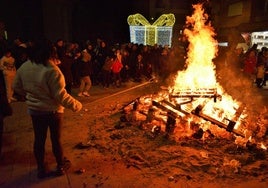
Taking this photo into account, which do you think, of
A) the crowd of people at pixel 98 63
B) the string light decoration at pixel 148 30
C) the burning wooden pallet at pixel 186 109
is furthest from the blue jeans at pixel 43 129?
the string light decoration at pixel 148 30

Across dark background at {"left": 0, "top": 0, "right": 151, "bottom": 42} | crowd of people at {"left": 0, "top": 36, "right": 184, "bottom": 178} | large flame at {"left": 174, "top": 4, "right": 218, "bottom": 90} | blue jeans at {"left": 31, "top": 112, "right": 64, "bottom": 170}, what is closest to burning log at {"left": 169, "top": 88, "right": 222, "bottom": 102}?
large flame at {"left": 174, "top": 4, "right": 218, "bottom": 90}

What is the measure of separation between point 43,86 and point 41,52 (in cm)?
47

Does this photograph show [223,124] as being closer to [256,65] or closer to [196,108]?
[196,108]

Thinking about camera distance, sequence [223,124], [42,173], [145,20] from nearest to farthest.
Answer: [42,173] → [223,124] → [145,20]

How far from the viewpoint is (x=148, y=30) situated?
19.8 meters

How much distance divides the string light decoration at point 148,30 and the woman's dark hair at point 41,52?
16.0 meters

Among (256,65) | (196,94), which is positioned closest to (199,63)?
(196,94)

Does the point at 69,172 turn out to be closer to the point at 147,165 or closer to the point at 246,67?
the point at 147,165

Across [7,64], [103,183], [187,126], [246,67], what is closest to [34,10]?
[7,64]

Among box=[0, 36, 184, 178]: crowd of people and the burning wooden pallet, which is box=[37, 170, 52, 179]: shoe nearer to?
box=[0, 36, 184, 178]: crowd of people

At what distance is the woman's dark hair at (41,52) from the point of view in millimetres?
4090

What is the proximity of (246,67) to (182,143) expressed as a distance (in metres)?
8.99

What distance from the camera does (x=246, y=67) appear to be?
13.6m

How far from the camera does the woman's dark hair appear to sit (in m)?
4.09
